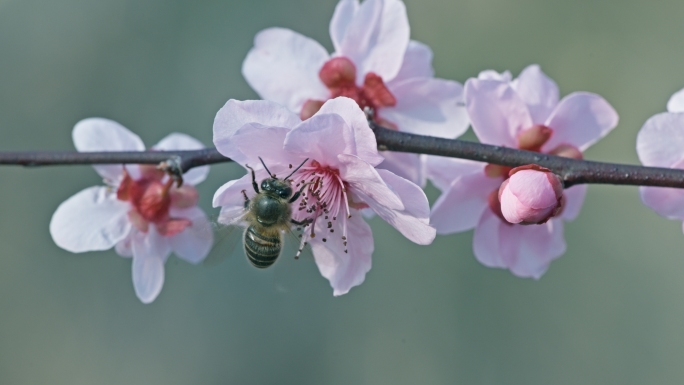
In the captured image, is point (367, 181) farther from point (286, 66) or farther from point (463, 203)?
point (286, 66)

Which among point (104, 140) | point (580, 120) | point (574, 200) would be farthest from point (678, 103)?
point (104, 140)

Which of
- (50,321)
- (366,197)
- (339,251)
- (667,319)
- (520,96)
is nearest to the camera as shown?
(366,197)

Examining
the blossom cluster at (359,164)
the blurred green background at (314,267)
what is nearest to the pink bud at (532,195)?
the blossom cluster at (359,164)

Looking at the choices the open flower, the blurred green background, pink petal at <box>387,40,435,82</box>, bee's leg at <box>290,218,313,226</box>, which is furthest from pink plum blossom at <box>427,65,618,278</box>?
the blurred green background

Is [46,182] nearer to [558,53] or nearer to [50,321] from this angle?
[50,321]

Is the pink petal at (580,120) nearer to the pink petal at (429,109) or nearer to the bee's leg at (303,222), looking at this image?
the pink petal at (429,109)

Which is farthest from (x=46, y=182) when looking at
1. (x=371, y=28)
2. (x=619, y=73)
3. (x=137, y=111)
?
(x=619, y=73)

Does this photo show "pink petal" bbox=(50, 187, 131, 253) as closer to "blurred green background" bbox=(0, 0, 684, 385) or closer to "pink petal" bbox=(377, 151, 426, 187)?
"pink petal" bbox=(377, 151, 426, 187)
